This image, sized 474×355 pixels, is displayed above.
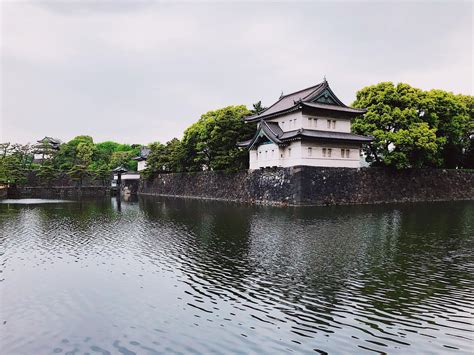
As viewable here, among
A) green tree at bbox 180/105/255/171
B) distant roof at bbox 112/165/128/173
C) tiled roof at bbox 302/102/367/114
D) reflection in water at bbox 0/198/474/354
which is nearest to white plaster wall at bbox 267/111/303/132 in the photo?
tiled roof at bbox 302/102/367/114

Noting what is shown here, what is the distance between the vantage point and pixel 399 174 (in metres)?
38.6

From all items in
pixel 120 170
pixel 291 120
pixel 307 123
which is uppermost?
pixel 291 120

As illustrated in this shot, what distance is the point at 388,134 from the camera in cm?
3588

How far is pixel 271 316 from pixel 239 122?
36.1 meters

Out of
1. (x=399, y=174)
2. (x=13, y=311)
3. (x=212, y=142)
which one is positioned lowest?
(x=13, y=311)

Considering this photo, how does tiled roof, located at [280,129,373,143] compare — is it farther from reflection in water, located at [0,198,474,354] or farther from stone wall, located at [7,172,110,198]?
stone wall, located at [7,172,110,198]

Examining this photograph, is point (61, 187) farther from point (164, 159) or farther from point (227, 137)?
point (227, 137)

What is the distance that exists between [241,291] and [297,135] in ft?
79.6

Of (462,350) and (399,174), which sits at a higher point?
(399,174)

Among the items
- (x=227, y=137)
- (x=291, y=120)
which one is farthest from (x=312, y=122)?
(x=227, y=137)

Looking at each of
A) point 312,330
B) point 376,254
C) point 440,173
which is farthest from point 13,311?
point 440,173

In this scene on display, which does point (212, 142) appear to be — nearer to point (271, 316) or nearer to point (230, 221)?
point (230, 221)

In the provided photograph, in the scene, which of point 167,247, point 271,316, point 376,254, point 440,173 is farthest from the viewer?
point 440,173

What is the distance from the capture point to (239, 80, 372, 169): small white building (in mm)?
33906
